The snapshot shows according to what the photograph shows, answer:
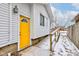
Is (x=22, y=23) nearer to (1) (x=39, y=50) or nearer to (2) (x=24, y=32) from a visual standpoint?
(2) (x=24, y=32)

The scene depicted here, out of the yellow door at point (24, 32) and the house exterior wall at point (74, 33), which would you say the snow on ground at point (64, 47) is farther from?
the yellow door at point (24, 32)

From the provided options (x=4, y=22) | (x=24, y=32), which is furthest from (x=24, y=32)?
(x=4, y=22)

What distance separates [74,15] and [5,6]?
74.5 inches

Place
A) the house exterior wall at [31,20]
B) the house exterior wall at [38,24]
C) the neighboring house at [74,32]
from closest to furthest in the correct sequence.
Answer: the house exterior wall at [31,20]
the neighboring house at [74,32]
the house exterior wall at [38,24]

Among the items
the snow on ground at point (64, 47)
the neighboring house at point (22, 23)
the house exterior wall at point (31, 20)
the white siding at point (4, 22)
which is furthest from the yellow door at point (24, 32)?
the snow on ground at point (64, 47)

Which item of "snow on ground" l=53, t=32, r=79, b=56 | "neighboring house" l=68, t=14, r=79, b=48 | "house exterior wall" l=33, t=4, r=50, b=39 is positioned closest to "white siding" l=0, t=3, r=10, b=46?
"house exterior wall" l=33, t=4, r=50, b=39

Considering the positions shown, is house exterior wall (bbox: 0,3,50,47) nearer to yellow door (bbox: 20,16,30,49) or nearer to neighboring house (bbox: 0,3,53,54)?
neighboring house (bbox: 0,3,53,54)

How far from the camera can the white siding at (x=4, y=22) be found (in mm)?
3149

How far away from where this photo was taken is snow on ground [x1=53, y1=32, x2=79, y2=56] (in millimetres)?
3639

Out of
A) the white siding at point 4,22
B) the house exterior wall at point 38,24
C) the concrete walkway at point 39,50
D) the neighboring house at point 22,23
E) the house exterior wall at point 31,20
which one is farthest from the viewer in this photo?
the house exterior wall at point 38,24

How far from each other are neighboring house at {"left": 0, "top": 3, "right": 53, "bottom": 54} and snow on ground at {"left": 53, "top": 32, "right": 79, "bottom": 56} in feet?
1.65

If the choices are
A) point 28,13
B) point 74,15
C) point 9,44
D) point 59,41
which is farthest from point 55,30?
point 9,44

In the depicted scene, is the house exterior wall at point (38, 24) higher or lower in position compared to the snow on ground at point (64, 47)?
higher

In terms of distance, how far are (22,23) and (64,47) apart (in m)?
1.46
